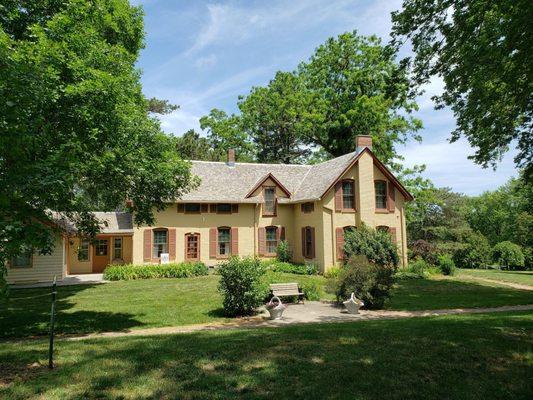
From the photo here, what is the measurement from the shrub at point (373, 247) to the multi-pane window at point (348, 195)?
98.6 inches

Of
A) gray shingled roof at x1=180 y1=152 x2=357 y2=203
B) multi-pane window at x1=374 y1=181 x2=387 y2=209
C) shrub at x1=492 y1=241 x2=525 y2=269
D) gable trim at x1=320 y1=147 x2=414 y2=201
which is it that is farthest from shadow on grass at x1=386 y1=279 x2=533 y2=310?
shrub at x1=492 y1=241 x2=525 y2=269

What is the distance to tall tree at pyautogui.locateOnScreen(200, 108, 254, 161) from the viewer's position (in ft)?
135

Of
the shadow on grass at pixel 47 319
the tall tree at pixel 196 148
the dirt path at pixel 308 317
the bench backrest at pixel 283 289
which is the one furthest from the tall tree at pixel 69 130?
the tall tree at pixel 196 148

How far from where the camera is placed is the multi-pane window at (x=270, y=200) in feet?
90.2

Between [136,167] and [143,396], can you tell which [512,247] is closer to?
[136,167]

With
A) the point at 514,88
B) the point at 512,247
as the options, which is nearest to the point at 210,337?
the point at 514,88

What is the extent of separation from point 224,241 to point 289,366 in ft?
66.6

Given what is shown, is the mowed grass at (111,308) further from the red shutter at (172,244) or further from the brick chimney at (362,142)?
the brick chimney at (362,142)

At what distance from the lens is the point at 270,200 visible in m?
27.6

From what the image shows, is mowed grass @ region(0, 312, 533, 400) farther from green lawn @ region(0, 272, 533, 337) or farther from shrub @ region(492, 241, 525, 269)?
shrub @ region(492, 241, 525, 269)

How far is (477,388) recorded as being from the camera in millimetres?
5730

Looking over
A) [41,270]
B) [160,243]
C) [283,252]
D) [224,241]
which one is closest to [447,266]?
[283,252]

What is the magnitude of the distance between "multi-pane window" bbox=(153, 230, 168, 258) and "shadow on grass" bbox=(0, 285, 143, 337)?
8.93 m

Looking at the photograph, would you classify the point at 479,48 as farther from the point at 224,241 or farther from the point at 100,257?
the point at 100,257
